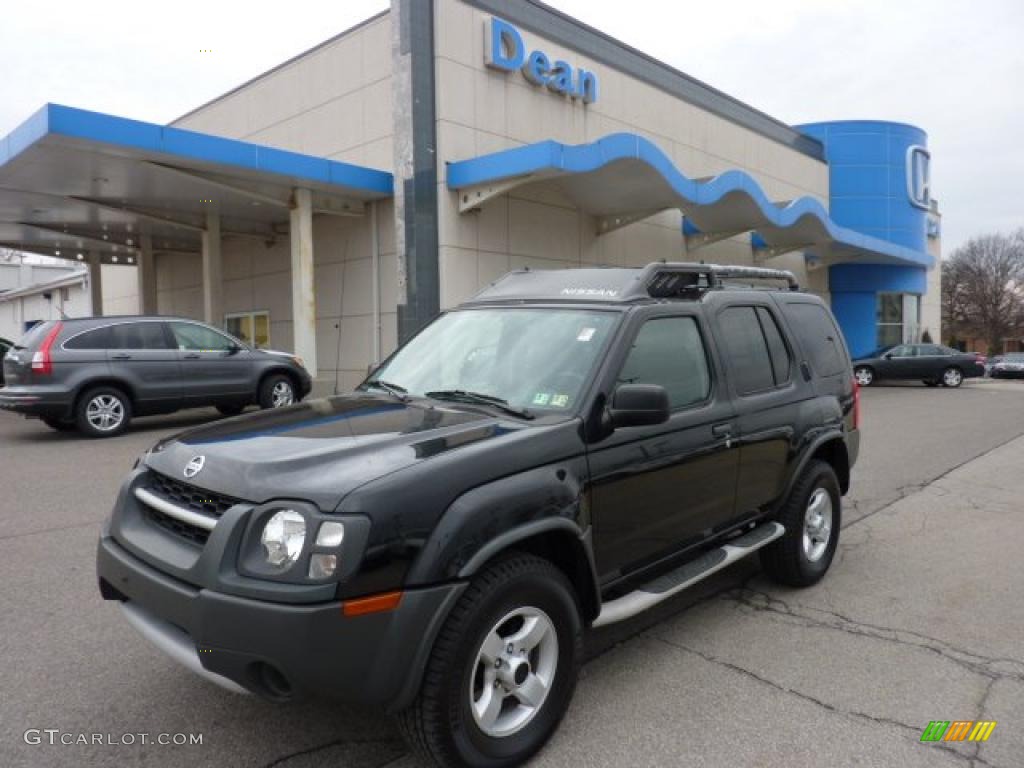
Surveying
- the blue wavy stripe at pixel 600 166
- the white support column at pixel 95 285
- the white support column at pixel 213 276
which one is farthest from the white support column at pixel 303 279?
the white support column at pixel 95 285

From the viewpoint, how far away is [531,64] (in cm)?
1712

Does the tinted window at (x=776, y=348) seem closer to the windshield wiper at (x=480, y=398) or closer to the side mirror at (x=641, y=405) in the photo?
the side mirror at (x=641, y=405)

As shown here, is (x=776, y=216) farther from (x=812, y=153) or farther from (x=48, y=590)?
(x=48, y=590)

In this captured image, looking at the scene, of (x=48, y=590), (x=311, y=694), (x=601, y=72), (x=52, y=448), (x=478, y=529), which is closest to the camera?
(x=311, y=694)

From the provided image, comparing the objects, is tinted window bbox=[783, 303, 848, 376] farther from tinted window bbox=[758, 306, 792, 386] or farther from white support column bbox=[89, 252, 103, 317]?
white support column bbox=[89, 252, 103, 317]

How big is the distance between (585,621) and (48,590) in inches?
135

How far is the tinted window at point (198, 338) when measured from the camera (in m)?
11.6

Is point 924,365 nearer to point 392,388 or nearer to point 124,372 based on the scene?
point 124,372

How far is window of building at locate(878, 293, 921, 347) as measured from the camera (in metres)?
31.8

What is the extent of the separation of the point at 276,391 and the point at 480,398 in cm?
996

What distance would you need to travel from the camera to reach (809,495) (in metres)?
4.65

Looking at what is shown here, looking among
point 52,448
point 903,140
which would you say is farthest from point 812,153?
point 52,448

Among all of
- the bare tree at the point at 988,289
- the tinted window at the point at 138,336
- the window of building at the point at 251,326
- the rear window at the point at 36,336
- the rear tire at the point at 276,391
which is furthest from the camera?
the bare tree at the point at 988,289

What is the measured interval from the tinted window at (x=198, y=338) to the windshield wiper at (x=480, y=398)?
9.11 meters
